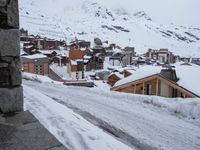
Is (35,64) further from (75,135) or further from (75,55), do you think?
(75,135)

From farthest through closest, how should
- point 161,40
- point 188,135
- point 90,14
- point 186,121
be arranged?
point 90,14 < point 161,40 < point 186,121 < point 188,135

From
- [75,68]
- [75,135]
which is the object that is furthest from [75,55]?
[75,135]

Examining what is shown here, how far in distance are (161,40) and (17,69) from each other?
142158mm

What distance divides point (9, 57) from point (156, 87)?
1832cm

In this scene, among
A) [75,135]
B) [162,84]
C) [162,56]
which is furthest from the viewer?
[162,56]

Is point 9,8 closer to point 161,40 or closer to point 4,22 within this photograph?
point 4,22

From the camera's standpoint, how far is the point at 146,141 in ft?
21.3

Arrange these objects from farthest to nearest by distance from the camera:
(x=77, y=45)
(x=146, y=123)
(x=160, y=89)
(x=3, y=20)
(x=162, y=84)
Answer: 1. (x=77, y=45)
2. (x=160, y=89)
3. (x=162, y=84)
4. (x=146, y=123)
5. (x=3, y=20)

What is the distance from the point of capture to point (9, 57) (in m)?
3.24

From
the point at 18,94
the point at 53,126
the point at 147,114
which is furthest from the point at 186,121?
the point at 18,94

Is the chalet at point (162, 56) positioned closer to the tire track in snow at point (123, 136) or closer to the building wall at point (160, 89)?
the building wall at point (160, 89)

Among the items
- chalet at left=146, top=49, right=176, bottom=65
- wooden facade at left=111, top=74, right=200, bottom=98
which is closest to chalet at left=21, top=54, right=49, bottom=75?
wooden facade at left=111, top=74, right=200, bottom=98

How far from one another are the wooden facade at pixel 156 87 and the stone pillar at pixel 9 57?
57.6 ft

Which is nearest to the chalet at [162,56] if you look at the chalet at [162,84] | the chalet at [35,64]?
the chalet at [35,64]
